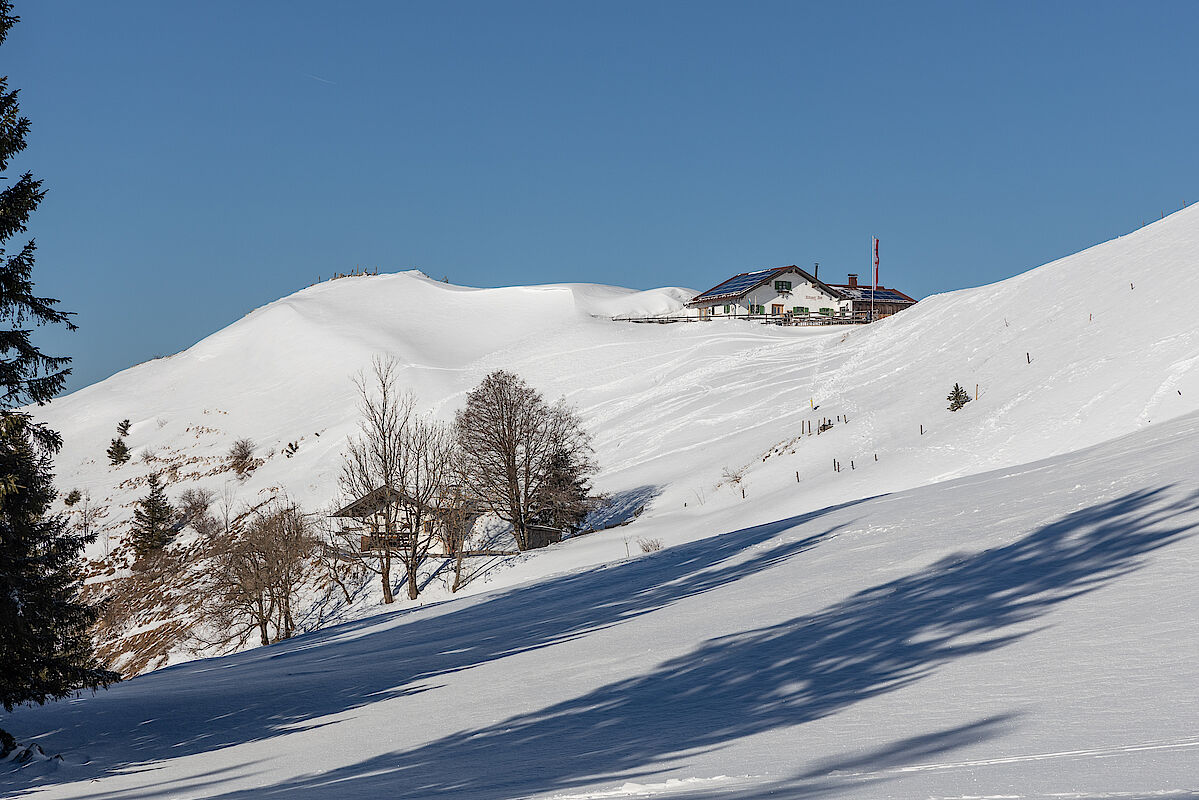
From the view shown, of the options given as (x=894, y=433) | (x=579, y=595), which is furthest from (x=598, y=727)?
(x=894, y=433)

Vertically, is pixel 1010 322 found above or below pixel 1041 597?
above

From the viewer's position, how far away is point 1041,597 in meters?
9.03

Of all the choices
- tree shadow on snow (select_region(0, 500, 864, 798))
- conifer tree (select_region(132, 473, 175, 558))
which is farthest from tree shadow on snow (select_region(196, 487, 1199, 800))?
conifer tree (select_region(132, 473, 175, 558))

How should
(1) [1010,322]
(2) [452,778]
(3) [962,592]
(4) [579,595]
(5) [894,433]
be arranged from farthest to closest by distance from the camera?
(1) [1010,322], (5) [894,433], (4) [579,595], (3) [962,592], (2) [452,778]

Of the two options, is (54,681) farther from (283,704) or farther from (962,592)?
(962,592)

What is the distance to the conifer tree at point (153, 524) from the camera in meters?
56.7

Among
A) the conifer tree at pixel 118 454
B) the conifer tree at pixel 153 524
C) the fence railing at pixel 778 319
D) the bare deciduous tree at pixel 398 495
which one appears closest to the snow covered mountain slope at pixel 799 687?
the bare deciduous tree at pixel 398 495

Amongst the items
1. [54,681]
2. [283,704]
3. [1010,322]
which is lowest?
[283,704]

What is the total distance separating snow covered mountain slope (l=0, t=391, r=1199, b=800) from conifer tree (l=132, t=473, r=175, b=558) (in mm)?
42476

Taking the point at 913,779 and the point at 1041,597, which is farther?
the point at 1041,597

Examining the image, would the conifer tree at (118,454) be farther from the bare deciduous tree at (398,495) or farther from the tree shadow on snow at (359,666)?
the tree shadow on snow at (359,666)

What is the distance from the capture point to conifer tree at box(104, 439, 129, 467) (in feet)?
253

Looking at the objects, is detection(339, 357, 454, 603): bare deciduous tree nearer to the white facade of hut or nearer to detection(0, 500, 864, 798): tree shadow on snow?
detection(0, 500, 864, 798): tree shadow on snow

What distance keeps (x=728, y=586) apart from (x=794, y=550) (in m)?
2.11
